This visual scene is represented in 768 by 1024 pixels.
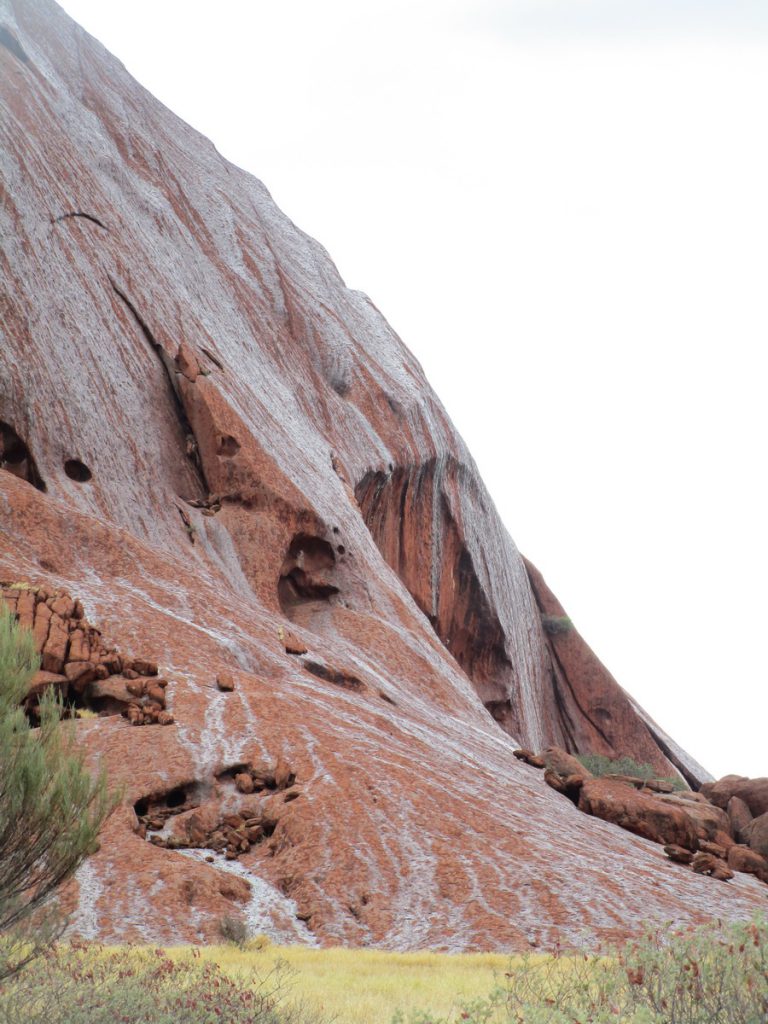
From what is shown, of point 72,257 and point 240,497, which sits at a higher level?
point 72,257

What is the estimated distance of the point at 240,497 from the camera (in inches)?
1031

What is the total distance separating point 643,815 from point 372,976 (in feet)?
36.4

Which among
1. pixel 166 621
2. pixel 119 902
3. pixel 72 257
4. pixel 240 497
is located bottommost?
pixel 119 902

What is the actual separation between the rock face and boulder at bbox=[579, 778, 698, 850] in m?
0.87

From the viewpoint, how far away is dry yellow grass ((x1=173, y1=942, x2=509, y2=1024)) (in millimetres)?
8250

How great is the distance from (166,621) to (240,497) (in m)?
Result: 8.76

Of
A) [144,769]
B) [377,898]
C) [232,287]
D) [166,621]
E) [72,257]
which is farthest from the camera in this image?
[232,287]

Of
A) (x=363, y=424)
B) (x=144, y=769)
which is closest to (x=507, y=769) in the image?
(x=144, y=769)

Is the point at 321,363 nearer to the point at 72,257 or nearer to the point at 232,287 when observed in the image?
the point at 232,287

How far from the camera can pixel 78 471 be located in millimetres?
22391

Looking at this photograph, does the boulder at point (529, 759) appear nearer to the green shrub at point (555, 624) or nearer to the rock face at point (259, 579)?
the rock face at point (259, 579)

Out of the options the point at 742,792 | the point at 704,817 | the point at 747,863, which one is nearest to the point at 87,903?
the point at 747,863

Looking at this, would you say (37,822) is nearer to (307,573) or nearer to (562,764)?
(562,764)

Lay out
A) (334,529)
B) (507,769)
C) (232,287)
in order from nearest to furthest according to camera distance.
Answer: (507,769)
(334,529)
(232,287)
